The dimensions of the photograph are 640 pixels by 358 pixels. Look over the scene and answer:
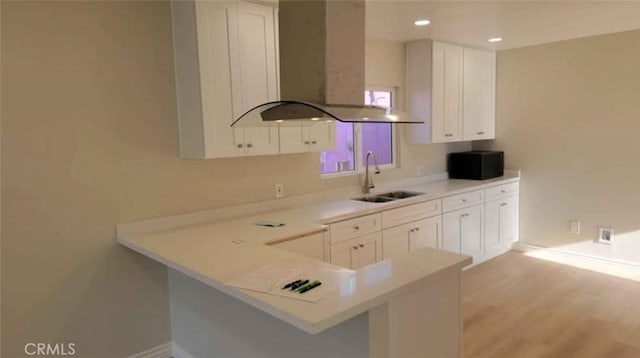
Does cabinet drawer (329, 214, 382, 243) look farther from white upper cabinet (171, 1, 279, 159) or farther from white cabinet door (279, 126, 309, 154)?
white upper cabinet (171, 1, 279, 159)

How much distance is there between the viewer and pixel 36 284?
2479 mm

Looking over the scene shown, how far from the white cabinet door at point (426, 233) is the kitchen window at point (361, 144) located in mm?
800

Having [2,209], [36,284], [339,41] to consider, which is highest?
[339,41]

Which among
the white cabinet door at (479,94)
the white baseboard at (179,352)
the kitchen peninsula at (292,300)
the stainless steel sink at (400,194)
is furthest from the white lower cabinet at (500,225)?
the white baseboard at (179,352)

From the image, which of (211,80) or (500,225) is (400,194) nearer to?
(500,225)

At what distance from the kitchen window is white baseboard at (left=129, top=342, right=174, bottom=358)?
1887 mm

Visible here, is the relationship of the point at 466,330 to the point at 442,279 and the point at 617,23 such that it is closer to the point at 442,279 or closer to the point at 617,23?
the point at 442,279

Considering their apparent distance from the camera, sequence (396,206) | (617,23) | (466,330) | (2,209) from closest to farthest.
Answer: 1. (2,209)
2. (466,330)
3. (396,206)
4. (617,23)

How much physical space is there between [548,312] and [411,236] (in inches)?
48.8

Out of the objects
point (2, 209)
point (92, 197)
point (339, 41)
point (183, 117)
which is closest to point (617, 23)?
point (339, 41)

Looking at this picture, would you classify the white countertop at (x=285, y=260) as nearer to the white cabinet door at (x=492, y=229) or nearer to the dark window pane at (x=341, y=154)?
the dark window pane at (x=341, y=154)

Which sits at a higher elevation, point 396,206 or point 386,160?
point 386,160

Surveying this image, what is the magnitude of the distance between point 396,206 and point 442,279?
1.79 m

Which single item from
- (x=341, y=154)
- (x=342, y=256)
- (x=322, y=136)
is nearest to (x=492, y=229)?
(x=341, y=154)
